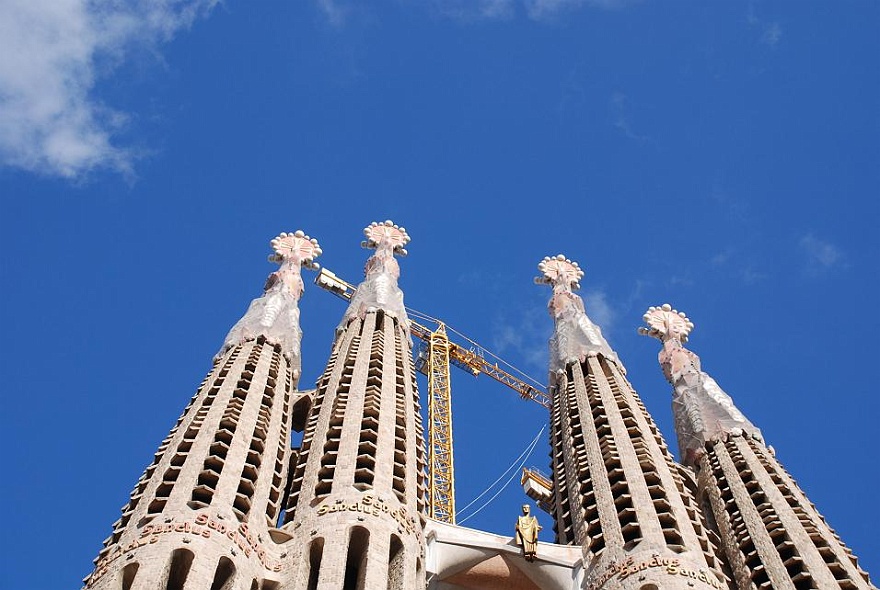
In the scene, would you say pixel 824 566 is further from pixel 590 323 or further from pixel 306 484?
pixel 590 323

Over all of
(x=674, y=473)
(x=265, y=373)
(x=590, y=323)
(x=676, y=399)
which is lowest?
(x=674, y=473)

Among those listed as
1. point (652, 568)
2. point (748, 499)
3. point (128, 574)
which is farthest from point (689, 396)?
point (128, 574)

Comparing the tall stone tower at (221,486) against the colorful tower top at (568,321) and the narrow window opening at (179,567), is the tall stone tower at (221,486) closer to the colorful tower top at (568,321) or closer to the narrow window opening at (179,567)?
the narrow window opening at (179,567)

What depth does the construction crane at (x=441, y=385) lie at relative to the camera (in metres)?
46.3

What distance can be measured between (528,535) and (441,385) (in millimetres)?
23531

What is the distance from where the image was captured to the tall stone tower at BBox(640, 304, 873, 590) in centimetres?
3106

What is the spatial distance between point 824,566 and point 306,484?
11212 millimetres

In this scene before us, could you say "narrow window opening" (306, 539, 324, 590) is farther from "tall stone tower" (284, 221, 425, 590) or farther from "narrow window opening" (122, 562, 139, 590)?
"narrow window opening" (122, 562, 139, 590)

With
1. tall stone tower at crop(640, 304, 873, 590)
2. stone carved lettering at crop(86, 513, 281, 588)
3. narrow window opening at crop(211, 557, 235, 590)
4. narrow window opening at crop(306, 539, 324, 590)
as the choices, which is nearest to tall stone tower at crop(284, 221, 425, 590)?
narrow window opening at crop(306, 539, 324, 590)

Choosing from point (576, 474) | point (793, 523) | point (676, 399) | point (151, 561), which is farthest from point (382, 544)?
point (676, 399)

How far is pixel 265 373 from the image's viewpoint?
35.6m

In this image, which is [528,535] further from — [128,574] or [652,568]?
[128,574]

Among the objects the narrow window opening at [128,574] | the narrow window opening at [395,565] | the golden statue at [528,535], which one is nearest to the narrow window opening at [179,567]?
the narrow window opening at [128,574]

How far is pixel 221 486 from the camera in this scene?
2845 cm
